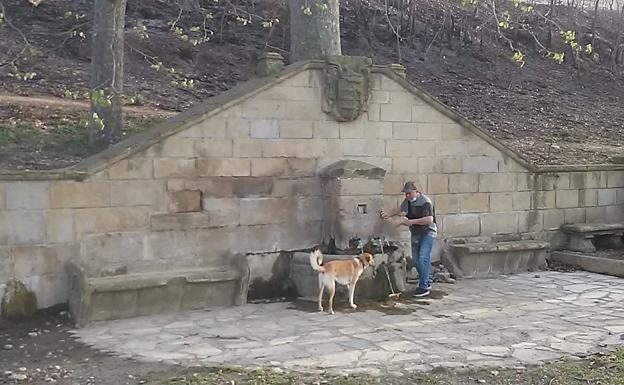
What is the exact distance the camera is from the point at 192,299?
28.6 ft

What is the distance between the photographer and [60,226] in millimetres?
8297

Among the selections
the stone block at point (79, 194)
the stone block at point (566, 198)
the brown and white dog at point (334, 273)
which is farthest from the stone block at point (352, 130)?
the stone block at point (566, 198)

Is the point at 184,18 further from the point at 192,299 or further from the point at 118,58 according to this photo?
the point at 192,299

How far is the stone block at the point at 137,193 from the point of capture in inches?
340

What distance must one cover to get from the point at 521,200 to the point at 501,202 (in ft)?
1.49

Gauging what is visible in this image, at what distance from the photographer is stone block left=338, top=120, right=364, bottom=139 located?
33.6 ft

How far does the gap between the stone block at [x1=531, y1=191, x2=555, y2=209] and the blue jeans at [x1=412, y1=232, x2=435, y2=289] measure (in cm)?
308

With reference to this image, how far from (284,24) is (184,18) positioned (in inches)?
111

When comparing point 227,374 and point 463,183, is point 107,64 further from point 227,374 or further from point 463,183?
point 227,374

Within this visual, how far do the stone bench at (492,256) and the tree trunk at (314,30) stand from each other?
3750mm

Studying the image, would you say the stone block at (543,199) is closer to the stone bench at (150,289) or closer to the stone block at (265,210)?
the stone block at (265,210)

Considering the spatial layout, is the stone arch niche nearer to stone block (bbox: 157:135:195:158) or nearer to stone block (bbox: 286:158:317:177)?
stone block (bbox: 286:158:317:177)

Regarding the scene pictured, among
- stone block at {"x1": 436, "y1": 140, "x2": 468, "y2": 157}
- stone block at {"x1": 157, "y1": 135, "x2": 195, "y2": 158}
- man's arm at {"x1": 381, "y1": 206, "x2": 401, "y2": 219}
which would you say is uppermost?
stone block at {"x1": 436, "y1": 140, "x2": 468, "y2": 157}

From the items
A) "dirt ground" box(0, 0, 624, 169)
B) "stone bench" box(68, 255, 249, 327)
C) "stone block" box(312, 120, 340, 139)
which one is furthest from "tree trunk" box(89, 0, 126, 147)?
"stone block" box(312, 120, 340, 139)
